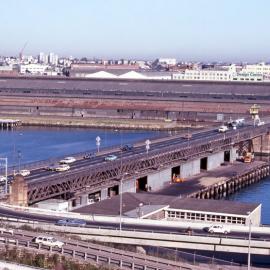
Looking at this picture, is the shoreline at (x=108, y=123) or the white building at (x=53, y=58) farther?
the white building at (x=53, y=58)

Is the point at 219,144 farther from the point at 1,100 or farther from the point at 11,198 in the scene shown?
the point at 1,100

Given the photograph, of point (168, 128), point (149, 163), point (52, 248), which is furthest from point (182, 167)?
point (168, 128)

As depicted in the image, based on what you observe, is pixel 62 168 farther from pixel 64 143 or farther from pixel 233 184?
pixel 64 143

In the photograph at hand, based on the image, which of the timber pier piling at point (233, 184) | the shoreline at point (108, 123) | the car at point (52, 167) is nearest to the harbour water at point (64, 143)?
the timber pier piling at point (233, 184)

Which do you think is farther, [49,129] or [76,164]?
[49,129]

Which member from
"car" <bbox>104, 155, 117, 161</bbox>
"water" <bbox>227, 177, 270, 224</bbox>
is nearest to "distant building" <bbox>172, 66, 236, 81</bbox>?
"water" <bbox>227, 177, 270, 224</bbox>

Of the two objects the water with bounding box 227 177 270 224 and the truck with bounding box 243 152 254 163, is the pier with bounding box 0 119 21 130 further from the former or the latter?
the water with bounding box 227 177 270 224

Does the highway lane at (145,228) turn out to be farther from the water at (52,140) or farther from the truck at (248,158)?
the truck at (248,158)
